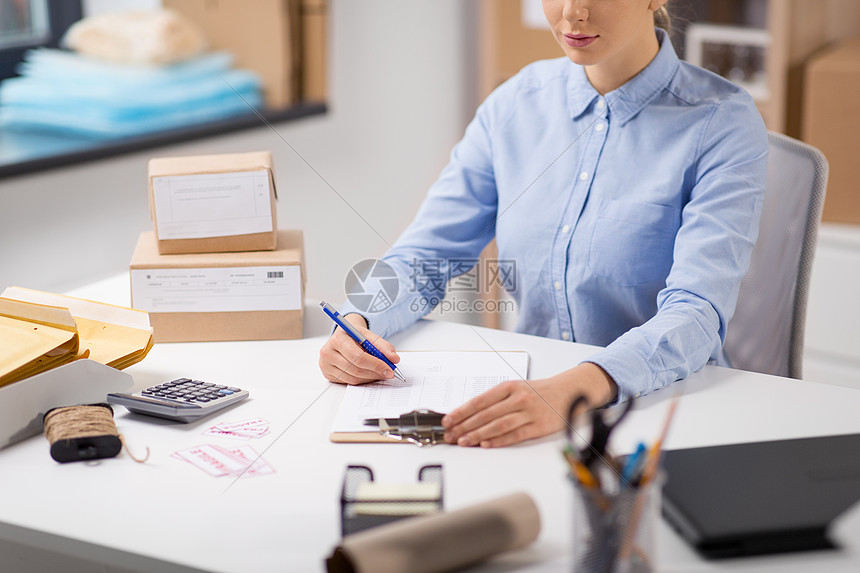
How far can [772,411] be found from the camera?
3.18 feet

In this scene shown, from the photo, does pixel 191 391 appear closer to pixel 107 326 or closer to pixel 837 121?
pixel 107 326

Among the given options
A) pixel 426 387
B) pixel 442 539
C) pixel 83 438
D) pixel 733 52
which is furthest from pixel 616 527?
pixel 733 52

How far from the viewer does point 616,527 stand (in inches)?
25.4

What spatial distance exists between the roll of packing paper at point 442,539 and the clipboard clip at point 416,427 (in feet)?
0.60

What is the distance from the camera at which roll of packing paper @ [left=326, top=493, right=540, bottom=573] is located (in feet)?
2.19

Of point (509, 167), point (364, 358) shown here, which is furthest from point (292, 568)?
point (509, 167)

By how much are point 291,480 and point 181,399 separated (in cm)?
21

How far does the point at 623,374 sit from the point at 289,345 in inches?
18.0

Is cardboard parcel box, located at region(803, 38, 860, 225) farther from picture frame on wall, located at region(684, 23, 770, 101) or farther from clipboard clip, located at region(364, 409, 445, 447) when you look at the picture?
clipboard clip, located at region(364, 409, 445, 447)

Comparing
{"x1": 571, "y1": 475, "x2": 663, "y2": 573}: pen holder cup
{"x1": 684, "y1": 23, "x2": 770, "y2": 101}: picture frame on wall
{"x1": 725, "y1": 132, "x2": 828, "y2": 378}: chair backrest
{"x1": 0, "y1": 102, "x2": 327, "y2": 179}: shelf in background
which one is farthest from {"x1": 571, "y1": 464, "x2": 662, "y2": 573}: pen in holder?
{"x1": 684, "y1": 23, "x2": 770, "y2": 101}: picture frame on wall

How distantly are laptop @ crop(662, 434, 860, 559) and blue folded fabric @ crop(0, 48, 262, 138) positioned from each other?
60.6 inches

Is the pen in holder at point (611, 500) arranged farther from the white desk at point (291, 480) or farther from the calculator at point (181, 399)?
the calculator at point (181, 399)

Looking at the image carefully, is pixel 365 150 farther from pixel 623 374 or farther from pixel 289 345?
pixel 623 374

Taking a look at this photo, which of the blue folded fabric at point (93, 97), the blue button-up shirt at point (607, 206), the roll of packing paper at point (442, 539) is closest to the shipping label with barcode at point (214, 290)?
the blue button-up shirt at point (607, 206)
